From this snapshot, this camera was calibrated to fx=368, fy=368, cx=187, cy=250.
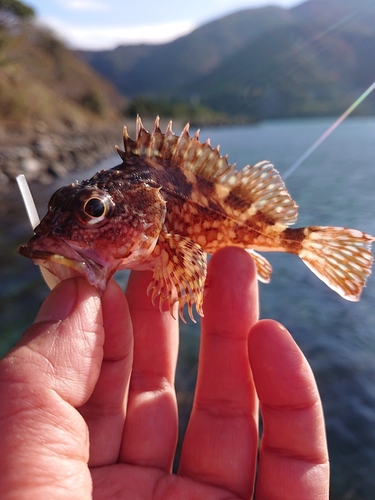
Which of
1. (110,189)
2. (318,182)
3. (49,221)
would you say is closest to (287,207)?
(110,189)

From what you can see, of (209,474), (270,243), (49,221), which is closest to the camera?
(49,221)

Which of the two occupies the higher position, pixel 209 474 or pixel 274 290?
pixel 274 290

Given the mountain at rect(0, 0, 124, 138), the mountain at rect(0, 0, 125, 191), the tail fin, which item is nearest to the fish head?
the tail fin

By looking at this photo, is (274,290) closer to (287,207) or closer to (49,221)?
(287,207)

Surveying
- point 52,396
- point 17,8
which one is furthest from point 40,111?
point 52,396

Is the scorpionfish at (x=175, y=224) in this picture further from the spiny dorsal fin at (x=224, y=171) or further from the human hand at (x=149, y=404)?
the human hand at (x=149, y=404)

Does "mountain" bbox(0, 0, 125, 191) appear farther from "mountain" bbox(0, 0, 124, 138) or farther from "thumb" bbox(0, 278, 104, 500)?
"thumb" bbox(0, 278, 104, 500)

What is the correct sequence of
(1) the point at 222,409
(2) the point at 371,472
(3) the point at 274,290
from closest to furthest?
(1) the point at 222,409 < (2) the point at 371,472 < (3) the point at 274,290
